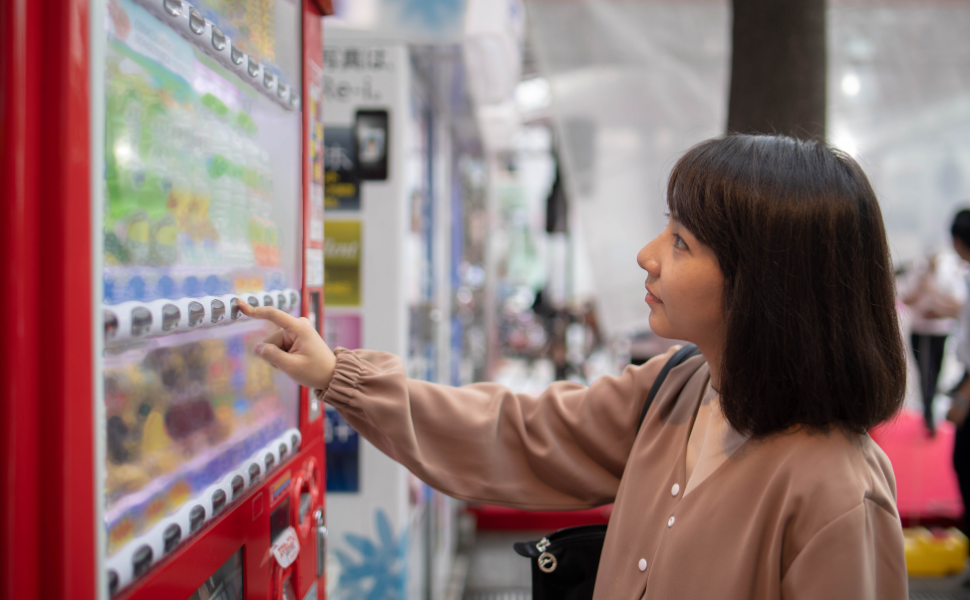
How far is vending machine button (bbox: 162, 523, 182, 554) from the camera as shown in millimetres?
751

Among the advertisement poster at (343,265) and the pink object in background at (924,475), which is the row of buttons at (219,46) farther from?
the pink object in background at (924,475)

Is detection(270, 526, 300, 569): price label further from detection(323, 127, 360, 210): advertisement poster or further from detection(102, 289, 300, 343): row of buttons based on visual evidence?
detection(323, 127, 360, 210): advertisement poster

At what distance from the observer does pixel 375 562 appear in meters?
2.12

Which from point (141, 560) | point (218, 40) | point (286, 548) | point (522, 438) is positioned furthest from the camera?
point (522, 438)

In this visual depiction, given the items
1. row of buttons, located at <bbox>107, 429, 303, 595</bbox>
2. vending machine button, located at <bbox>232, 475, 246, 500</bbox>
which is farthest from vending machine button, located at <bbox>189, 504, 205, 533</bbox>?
vending machine button, located at <bbox>232, 475, 246, 500</bbox>

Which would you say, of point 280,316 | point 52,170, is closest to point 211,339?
point 280,316

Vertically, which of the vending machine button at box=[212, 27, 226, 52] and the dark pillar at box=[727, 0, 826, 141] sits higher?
the dark pillar at box=[727, 0, 826, 141]

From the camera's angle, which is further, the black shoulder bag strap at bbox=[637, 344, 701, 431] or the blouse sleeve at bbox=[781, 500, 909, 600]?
the black shoulder bag strap at bbox=[637, 344, 701, 431]

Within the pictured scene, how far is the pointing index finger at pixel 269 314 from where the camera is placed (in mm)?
947

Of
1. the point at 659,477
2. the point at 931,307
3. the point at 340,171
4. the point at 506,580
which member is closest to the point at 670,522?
the point at 659,477

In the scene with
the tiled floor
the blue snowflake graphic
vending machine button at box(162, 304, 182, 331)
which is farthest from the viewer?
the tiled floor

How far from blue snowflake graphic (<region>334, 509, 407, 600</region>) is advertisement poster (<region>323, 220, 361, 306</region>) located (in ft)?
2.40

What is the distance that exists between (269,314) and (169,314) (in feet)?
0.71

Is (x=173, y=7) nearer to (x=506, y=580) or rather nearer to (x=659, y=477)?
(x=659, y=477)
